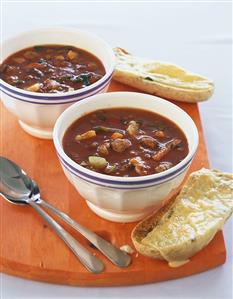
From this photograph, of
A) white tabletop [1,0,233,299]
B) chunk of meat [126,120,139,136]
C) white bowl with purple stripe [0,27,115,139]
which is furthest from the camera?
white tabletop [1,0,233,299]

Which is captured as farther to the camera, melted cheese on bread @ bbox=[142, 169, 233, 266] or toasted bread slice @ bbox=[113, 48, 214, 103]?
toasted bread slice @ bbox=[113, 48, 214, 103]

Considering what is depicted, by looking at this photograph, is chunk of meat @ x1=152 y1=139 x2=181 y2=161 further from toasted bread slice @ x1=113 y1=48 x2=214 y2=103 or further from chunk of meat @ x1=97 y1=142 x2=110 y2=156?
toasted bread slice @ x1=113 y1=48 x2=214 y2=103

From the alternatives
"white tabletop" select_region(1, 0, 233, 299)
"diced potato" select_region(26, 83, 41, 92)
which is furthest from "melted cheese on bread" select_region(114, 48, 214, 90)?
"diced potato" select_region(26, 83, 41, 92)

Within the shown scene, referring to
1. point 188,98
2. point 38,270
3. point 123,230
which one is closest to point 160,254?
point 123,230

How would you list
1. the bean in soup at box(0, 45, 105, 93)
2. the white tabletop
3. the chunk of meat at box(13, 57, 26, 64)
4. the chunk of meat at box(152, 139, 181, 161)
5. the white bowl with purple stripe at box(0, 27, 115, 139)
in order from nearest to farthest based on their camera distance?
the chunk of meat at box(152, 139, 181, 161) → the white bowl with purple stripe at box(0, 27, 115, 139) → the bean in soup at box(0, 45, 105, 93) → the chunk of meat at box(13, 57, 26, 64) → the white tabletop

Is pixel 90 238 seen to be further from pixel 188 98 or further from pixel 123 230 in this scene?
pixel 188 98
